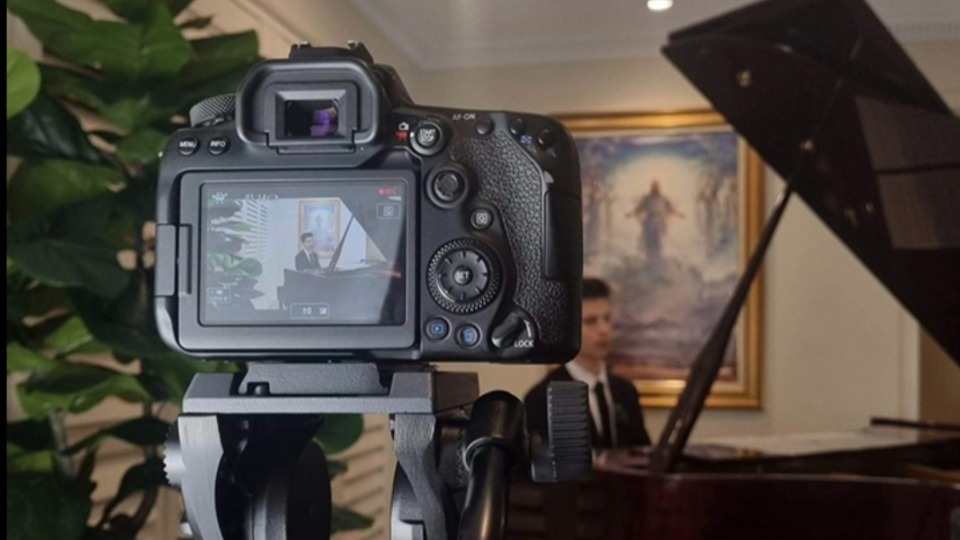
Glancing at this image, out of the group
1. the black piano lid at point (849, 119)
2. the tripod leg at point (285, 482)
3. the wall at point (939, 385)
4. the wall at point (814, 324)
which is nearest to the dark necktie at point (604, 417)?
the wall at point (814, 324)

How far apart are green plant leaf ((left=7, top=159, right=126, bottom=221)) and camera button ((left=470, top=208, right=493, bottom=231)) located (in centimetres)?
66

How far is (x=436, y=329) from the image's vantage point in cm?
60

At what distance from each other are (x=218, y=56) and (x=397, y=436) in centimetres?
78

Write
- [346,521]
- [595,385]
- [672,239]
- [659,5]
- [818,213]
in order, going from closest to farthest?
[346,521] → [818,213] → [595,385] → [659,5] → [672,239]

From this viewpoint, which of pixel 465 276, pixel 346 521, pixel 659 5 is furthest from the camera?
pixel 659 5

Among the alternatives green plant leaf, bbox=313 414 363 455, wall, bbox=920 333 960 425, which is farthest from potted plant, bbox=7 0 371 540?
wall, bbox=920 333 960 425

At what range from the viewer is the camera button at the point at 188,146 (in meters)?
0.62

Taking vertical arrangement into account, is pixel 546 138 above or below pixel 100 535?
above

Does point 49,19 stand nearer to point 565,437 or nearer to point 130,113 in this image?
point 130,113

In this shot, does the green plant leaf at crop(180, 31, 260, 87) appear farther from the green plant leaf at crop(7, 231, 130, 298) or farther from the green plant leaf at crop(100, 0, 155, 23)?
the green plant leaf at crop(7, 231, 130, 298)

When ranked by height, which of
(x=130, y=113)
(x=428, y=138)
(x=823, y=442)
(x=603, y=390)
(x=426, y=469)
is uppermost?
(x=130, y=113)

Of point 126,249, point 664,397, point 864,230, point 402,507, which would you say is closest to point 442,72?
point 664,397

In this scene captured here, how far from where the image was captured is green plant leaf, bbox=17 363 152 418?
109 cm

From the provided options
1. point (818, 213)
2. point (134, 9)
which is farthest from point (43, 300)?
point (818, 213)
